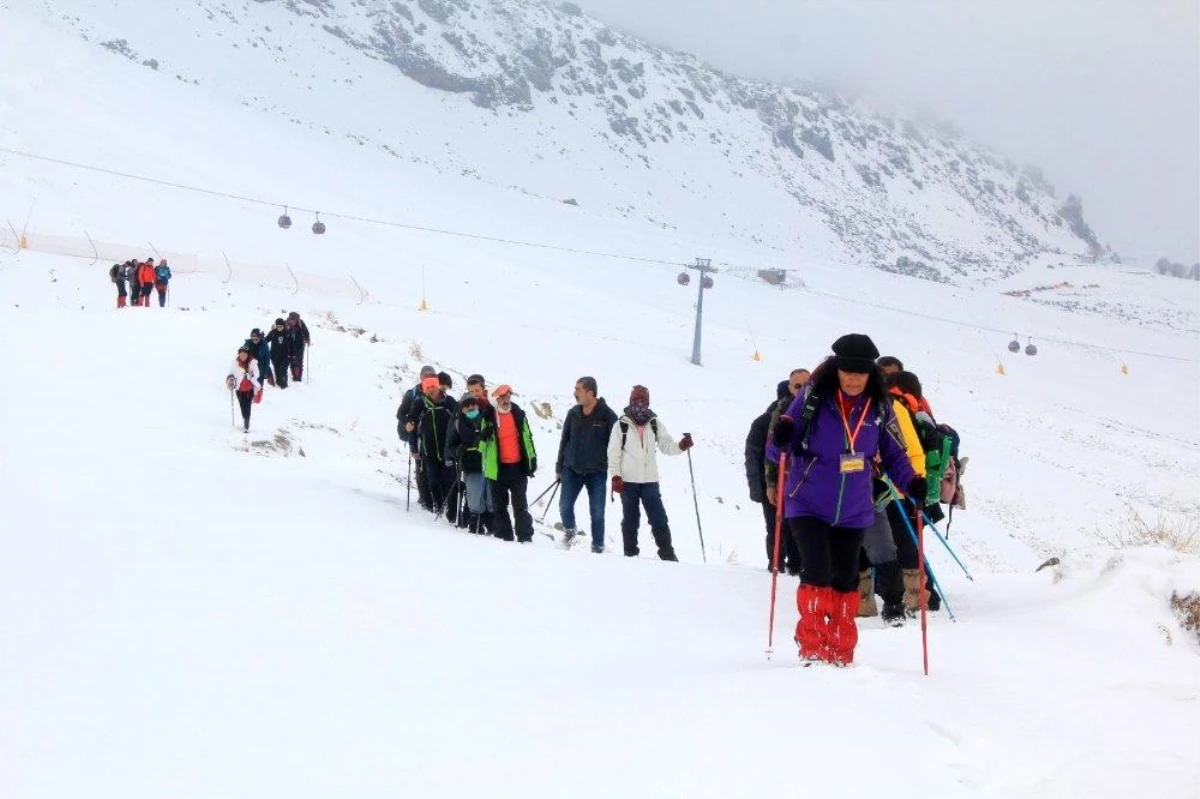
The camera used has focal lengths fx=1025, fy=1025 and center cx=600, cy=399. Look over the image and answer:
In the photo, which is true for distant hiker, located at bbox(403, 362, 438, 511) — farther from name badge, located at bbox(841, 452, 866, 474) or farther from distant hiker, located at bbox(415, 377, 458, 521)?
name badge, located at bbox(841, 452, 866, 474)

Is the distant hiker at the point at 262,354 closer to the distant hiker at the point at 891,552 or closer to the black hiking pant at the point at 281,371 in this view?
the black hiking pant at the point at 281,371

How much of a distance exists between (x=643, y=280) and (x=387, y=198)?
15.7 meters

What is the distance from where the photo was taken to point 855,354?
5.29 m

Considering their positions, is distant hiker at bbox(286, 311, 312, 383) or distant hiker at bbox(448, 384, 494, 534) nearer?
distant hiker at bbox(448, 384, 494, 534)


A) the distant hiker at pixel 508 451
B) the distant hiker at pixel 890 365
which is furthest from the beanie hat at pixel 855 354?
the distant hiker at pixel 508 451

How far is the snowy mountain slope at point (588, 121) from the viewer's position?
91.9 metres

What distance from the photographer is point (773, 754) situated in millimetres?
3791

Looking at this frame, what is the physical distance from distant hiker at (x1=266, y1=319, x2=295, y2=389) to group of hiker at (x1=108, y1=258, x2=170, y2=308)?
7752 millimetres

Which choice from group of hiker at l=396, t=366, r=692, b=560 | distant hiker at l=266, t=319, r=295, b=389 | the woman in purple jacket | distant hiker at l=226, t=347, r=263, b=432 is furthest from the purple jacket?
distant hiker at l=266, t=319, r=295, b=389

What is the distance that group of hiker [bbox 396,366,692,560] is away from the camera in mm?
10414

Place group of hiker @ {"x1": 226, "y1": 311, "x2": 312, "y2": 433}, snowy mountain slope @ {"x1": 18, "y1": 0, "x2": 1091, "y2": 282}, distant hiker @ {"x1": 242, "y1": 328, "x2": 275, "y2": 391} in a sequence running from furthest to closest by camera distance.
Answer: snowy mountain slope @ {"x1": 18, "y1": 0, "x2": 1091, "y2": 282} → group of hiker @ {"x1": 226, "y1": 311, "x2": 312, "y2": 433} → distant hiker @ {"x1": 242, "y1": 328, "x2": 275, "y2": 391}

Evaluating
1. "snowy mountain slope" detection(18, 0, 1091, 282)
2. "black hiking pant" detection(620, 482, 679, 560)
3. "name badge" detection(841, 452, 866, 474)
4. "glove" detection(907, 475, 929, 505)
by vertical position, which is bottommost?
"black hiking pant" detection(620, 482, 679, 560)

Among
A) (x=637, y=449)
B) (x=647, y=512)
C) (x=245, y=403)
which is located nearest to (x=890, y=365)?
(x=637, y=449)

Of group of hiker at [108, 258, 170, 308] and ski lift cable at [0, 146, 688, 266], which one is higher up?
ski lift cable at [0, 146, 688, 266]
